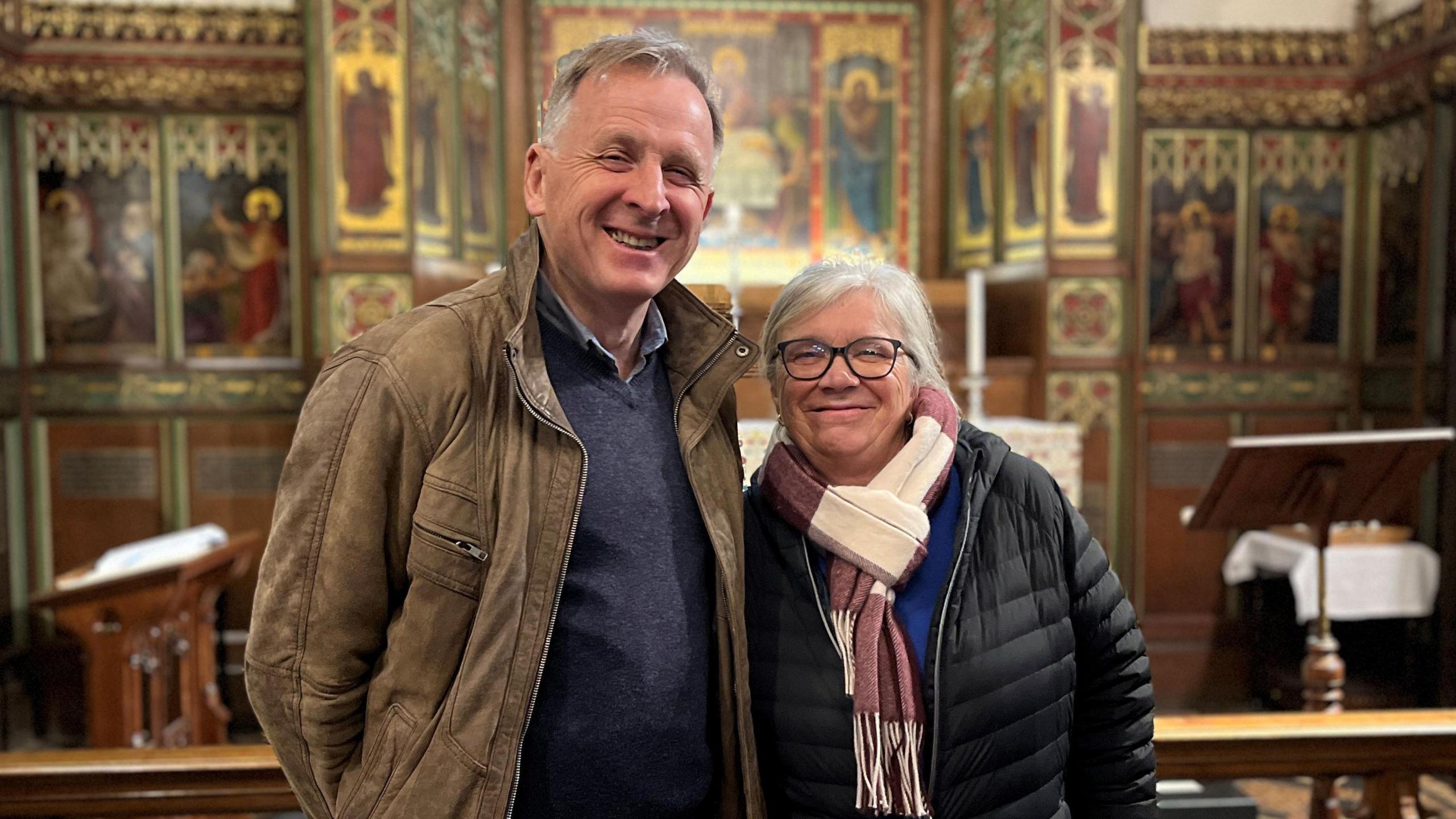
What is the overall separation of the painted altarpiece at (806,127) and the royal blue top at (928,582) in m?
5.22

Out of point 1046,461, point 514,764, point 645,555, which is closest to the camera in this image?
point 514,764

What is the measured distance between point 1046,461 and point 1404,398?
3308 millimetres

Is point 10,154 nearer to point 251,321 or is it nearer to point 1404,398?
point 251,321

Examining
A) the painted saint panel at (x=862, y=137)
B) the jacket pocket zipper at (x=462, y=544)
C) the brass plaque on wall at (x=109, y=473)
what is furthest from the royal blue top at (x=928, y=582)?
the brass plaque on wall at (x=109, y=473)

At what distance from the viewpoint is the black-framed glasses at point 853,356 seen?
1.59 meters

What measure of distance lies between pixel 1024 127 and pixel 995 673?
5225 millimetres

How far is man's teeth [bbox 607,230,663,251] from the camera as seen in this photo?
1.40m

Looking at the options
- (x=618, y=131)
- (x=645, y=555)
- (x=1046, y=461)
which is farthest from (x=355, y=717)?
(x=1046, y=461)

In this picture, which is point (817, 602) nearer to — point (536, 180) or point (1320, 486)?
point (536, 180)

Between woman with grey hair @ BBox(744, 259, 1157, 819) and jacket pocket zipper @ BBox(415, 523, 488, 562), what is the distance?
0.45 metres

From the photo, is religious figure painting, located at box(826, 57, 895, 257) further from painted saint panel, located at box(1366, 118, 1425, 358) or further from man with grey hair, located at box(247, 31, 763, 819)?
man with grey hair, located at box(247, 31, 763, 819)

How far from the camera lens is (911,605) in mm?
1549

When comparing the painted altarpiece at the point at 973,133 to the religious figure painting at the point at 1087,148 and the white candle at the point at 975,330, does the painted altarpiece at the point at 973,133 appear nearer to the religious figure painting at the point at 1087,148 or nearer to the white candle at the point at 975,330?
the religious figure painting at the point at 1087,148

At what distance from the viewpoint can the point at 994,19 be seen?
6.34 metres
